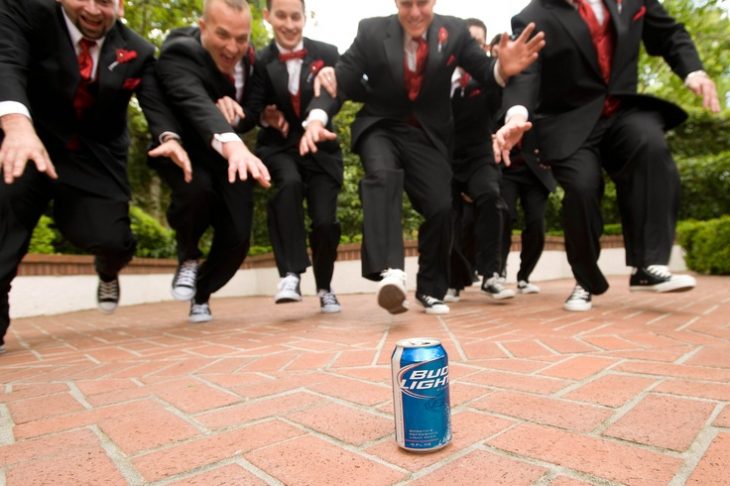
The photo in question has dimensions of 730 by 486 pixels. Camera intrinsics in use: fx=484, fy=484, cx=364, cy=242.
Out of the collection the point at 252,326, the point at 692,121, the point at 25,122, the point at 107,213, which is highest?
the point at 692,121

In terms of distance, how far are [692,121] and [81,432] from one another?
13.6 m

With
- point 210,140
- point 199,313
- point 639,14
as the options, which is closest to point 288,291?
point 199,313

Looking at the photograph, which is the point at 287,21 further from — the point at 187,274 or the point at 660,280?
the point at 660,280

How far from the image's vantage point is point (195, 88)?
9.93 feet

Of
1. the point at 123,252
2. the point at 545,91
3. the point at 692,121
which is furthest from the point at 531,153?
the point at 692,121

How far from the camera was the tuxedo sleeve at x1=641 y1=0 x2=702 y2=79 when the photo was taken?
2.99m

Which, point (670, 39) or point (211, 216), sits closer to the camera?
point (670, 39)

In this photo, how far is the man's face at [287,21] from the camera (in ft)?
11.5

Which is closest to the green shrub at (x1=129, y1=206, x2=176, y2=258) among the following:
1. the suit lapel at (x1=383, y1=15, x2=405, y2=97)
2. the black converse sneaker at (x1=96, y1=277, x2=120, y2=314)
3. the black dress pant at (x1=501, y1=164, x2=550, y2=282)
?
the black converse sneaker at (x1=96, y1=277, x2=120, y2=314)

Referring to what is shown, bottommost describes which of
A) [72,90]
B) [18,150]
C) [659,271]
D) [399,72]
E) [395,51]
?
[659,271]

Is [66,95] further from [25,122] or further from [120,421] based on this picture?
[120,421]

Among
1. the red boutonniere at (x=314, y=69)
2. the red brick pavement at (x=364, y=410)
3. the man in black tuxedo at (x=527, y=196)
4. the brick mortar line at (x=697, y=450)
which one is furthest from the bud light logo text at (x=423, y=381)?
the man in black tuxedo at (x=527, y=196)

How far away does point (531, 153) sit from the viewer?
4.41 meters

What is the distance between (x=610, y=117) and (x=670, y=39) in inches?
24.2
